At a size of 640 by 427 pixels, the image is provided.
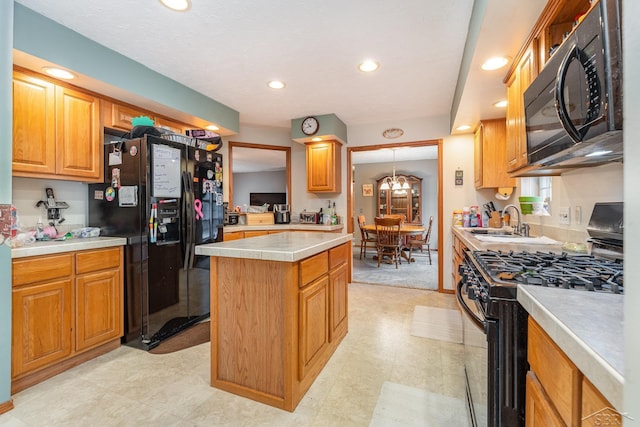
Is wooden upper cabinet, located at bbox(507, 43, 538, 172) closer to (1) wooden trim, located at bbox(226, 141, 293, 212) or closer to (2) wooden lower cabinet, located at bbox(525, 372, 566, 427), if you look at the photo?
(2) wooden lower cabinet, located at bbox(525, 372, 566, 427)

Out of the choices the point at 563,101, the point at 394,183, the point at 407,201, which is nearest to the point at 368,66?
the point at 563,101

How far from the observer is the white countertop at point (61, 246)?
1750 mm

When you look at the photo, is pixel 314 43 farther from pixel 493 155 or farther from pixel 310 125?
pixel 493 155

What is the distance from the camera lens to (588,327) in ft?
1.94

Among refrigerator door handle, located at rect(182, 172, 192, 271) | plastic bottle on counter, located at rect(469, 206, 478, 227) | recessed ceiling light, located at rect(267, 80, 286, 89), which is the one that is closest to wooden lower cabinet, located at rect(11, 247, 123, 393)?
refrigerator door handle, located at rect(182, 172, 192, 271)

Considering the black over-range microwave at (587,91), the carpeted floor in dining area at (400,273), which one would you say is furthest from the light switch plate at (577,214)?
the carpeted floor in dining area at (400,273)

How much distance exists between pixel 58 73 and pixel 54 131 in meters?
0.42

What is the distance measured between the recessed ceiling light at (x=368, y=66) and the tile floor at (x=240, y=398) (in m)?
2.41

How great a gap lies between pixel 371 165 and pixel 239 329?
691 centimetres

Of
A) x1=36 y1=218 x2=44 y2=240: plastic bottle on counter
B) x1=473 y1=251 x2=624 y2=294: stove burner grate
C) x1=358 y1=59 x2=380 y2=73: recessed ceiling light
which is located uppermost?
x1=358 y1=59 x2=380 y2=73: recessed ceiling light

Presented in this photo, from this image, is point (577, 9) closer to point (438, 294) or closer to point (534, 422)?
point (534, 422)

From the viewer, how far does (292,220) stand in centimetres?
453

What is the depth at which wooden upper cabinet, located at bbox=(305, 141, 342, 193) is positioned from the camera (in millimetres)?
4133

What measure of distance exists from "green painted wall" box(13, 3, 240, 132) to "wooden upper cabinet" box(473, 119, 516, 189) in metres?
3.18
